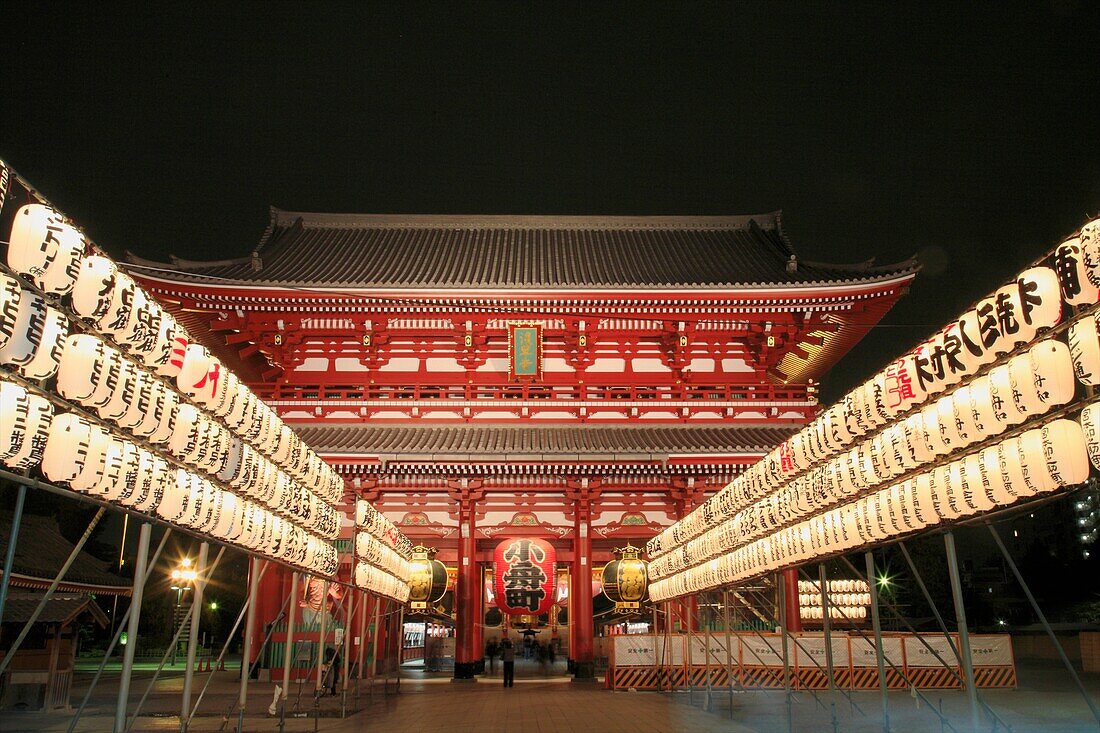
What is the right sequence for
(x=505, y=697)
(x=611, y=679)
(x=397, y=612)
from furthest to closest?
→ (x=397, y=612) < (x=611, y=679) < (x=505, y=697)

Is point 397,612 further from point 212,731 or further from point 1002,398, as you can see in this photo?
point 1002,398

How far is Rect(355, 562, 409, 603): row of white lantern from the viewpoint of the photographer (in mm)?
15625

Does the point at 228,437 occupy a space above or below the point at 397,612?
above

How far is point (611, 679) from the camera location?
18688 millimetres

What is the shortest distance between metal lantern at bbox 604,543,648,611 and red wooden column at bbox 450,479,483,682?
3.47 m

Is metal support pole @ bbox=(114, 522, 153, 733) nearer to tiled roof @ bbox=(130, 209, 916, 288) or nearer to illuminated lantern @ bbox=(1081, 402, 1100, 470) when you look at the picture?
illuminated lantern @ bbox=(1081, 402, 1100, 470)

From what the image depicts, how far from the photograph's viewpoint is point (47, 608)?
16.7 m

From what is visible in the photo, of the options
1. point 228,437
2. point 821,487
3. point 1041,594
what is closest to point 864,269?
point 821,487

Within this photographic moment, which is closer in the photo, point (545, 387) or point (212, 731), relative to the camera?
point (212, 731)

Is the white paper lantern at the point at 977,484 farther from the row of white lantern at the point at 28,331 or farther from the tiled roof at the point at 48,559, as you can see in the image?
the tiled roof at the point at 48,559

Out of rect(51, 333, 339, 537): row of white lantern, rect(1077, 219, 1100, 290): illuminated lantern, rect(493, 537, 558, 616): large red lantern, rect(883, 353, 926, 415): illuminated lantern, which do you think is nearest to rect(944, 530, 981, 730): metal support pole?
rect(883, 353, 926, 415): illuminated lantern

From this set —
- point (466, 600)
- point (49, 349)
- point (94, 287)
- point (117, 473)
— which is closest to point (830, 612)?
point (466, 600)

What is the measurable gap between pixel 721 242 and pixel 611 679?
1573 cm

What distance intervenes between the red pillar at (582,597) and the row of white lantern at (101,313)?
12.0 meters
